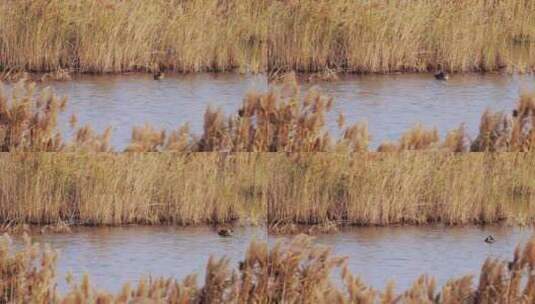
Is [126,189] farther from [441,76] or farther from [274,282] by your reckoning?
[441,76]

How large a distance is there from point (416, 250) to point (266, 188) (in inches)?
32.6

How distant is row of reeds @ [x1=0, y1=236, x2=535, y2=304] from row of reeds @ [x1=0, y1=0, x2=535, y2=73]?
3.73 ft

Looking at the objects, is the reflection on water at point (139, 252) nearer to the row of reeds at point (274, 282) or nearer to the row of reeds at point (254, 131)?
the row of reeds at point (274, 282)

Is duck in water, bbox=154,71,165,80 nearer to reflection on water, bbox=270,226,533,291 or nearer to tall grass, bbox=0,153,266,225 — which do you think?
tall grass, bbox=0,153,266,225

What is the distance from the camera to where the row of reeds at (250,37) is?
34.3 ft

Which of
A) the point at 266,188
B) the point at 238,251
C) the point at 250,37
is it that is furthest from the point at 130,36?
the point at 238,251

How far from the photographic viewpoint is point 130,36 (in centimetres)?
1068

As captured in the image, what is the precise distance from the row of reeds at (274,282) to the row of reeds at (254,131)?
2.35ft

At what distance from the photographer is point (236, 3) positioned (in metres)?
10.5

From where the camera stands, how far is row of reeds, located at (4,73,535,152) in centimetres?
1014


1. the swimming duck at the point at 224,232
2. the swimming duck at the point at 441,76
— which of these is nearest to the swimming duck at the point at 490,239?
the swimming duck at the point at 441,76

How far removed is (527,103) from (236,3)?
160cm

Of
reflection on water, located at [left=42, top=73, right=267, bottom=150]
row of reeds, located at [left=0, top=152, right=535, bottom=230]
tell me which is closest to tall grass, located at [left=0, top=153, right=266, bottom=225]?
row of reeds, located at [left=0, top=152, right=535, bottom=230]

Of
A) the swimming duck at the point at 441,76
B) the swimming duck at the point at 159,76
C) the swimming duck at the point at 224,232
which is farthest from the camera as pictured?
the swimming duck at the point at 441,76
